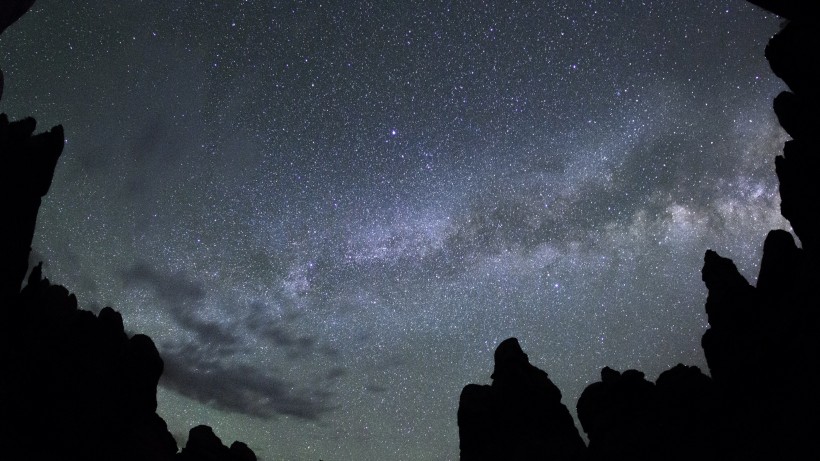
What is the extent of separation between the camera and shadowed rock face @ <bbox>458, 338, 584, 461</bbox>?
96.4 ft

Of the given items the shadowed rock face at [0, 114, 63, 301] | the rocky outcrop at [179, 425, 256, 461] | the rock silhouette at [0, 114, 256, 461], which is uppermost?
the shadowed rock face at [0, 114, 63, 301]

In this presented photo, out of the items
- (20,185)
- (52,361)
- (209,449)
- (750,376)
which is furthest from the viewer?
(209,449)

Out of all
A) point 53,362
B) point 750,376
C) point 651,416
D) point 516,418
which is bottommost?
point 651,416

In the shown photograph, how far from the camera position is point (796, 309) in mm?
22844

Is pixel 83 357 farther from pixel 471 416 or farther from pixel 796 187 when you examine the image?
pixel 796 187

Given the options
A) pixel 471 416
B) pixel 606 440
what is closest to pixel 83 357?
pixel 471 416

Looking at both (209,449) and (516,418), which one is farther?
(209,449)

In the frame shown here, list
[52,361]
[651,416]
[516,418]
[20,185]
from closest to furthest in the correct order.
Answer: [20,185]
[651,416]
[52,361]
[516,418]

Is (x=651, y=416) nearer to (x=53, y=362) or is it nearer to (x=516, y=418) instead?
(x=516, y=418)

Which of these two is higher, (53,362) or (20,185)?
(20,185)

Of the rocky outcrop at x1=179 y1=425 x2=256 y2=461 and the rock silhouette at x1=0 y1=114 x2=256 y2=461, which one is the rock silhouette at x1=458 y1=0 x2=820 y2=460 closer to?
the rocky outcrop at x1=179 y1=425 x2=256 y2=461

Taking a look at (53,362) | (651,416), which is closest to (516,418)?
(651,416)

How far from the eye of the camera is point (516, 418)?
101ft

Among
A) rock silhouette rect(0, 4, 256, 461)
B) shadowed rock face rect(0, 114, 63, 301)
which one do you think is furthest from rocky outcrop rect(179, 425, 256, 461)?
shadowed rock face rect(0, 114, 63, 301)
